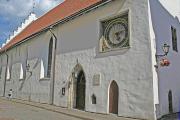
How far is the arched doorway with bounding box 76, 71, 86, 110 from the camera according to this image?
17250 mm

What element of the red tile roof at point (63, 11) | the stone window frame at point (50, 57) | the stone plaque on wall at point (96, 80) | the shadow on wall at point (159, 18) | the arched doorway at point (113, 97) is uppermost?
the red tile roof at point (63, 11)

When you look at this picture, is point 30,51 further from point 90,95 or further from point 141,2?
point 141,2

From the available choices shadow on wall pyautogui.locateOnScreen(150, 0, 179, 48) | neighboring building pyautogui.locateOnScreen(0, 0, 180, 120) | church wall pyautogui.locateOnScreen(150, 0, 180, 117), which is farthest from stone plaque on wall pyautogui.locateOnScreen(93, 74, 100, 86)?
shadow on wall pyautogui.locateOnScreen(150, 0, 179, 48)

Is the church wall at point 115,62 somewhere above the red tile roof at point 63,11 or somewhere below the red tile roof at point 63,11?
below

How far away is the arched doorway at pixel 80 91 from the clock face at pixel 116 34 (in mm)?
3407

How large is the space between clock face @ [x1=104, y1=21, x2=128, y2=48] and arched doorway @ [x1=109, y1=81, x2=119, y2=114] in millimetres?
2360

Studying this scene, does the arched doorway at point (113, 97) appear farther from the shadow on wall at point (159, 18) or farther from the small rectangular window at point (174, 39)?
the small rectangular window at point (174, 39)

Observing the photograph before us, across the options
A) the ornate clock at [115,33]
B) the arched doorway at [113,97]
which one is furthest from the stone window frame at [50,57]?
the arched doorway at [113,97]

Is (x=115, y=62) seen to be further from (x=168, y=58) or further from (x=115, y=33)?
(x=168, y=58)

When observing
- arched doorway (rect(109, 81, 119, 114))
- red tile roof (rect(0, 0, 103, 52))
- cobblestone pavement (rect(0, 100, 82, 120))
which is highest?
red tile roof (rect(0, 0, 103, 52))

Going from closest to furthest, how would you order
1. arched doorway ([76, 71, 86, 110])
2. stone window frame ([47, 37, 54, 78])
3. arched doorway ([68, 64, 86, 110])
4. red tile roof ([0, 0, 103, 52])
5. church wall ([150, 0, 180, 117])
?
church wall ([150, 0, 180, 117])
arched doorway ([76, 71, 86, 110])
arched doorway ([68, 64, 86, 110])
red tile roof ([0, 0, 103, 52])
stone window frame ([47, 37, 54, 78])

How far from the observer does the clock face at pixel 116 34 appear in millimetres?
14609

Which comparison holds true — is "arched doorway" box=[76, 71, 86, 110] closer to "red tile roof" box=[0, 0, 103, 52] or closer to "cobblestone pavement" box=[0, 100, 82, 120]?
"cobblestone pavement" box=[0, 100, 82, 120]

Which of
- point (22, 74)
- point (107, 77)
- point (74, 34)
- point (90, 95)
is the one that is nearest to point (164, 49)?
point (107, 77)
